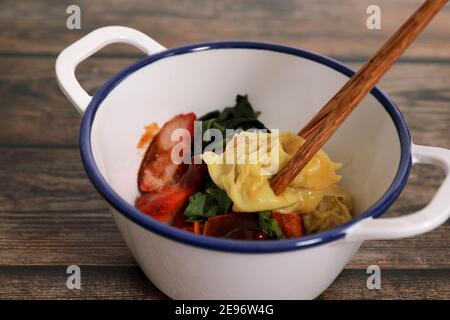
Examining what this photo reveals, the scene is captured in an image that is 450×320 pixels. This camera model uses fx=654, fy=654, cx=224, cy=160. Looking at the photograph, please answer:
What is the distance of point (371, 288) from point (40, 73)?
799mm

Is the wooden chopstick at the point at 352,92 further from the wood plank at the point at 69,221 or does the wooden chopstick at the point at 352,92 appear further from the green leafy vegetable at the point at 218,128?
the wood plank at the point at 69,221

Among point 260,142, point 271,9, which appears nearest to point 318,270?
point 260,142

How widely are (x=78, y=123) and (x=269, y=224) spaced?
49 cm

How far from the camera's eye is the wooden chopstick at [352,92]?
29.7 inches

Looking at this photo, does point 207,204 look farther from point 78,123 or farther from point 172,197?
point 78,123

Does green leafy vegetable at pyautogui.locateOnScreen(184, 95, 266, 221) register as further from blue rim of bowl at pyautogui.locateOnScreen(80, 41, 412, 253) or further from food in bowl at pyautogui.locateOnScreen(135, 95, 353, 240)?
blue rim of bowl at pyautogui.locateOnScreen(80, 41, 412, 253)

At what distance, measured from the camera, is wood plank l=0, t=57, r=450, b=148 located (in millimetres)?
1168

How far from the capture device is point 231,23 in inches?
60.2

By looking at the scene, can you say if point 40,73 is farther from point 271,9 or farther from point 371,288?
point 371,288

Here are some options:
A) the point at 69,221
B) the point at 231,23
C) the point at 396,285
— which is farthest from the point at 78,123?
the point at 396,285

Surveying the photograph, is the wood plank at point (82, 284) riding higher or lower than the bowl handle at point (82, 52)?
lower

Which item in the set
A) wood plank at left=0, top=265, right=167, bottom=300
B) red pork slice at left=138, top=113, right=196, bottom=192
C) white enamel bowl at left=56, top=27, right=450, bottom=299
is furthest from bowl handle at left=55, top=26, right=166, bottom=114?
wood plank at left=0, top=265, right=167, bottom=300

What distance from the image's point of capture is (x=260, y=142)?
3.03 feet

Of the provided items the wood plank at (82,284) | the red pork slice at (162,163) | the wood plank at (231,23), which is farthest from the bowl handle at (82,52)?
the wood plank at (231,23)
